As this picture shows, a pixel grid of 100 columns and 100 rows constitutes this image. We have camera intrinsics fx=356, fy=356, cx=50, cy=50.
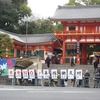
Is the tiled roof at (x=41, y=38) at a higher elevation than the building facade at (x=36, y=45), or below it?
higher

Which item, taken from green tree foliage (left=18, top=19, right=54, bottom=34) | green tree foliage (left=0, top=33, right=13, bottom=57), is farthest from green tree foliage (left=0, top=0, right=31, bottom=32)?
green tree foliage (left=0, top=33, right=13, bottom=57)

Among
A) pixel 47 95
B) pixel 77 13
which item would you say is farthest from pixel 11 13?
pixel 47 95

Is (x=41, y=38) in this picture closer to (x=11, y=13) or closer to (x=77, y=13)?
(x=77, y=13)

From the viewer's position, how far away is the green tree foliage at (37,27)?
68375 millimetres

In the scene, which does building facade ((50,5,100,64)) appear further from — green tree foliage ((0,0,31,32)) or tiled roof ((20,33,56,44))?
green tree foliage ((0,0,31,32))

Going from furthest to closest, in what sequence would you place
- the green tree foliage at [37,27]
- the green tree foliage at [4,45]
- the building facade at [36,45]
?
the green tree foliage at [37,27]
the building facade at [36,45]
the green tree foliage at [4,45]

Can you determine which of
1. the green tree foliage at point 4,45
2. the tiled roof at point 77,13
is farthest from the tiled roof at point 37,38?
the green tree foliage at point 4,45

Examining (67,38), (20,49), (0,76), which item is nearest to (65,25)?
(67,38)

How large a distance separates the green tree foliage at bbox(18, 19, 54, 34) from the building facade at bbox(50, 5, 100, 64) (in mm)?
19885

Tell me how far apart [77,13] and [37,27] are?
22.7 m

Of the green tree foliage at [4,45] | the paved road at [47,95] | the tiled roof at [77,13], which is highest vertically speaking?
the tiled roof at [77,13]

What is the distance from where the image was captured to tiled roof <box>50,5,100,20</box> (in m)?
47.2

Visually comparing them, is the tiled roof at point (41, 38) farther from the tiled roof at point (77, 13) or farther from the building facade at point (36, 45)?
the tiled roof at point (77, 13)

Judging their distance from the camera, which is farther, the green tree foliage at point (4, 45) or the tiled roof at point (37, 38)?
the tiled roof at point (37, 38)
